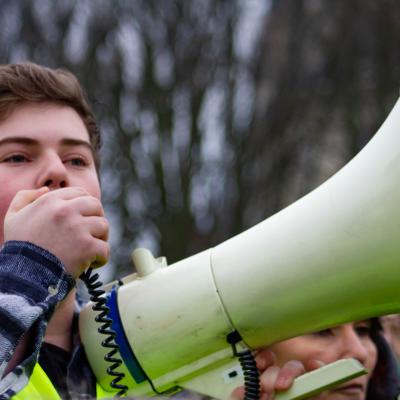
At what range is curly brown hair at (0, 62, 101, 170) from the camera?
7.03ft

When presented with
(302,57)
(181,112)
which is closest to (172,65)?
(181,112)

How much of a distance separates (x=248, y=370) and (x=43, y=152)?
0.60 meters

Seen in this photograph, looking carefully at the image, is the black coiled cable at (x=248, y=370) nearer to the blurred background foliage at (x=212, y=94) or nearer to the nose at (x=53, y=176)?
the nose at (x=53, y=176)

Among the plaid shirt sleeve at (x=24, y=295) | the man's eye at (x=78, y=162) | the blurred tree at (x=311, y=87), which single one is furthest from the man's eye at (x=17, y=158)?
the blurred tree at (x=311, y=87)

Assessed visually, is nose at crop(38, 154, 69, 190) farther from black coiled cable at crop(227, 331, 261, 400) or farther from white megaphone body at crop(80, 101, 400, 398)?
black coiled cable at crop(227, 331, 261, 400)

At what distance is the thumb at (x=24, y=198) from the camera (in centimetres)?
173

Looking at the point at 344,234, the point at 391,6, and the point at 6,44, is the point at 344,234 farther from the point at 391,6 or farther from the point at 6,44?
the point at 391,6

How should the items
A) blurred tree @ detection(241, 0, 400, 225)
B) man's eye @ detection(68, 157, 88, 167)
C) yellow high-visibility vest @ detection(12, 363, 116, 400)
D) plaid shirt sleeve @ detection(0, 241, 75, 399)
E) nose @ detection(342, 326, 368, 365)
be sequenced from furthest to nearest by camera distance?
blurred tree @ detection(241, 0, 400, 225), nose @ detection(342, 326, 368, 365), man's eye @ detection(68, 157, 88, 167), yellow high-visibility vest @ detection(12, 363, 116, 400), plaid shirt sleeve @ detection(0, 241, 75, 399)

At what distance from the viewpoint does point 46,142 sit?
6.64 feet

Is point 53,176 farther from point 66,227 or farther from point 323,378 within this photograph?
point 323,378

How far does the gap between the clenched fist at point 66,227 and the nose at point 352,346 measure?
2.82 feet

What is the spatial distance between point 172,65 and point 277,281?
657cm

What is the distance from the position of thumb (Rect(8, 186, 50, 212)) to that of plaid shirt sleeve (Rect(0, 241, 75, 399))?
109mm

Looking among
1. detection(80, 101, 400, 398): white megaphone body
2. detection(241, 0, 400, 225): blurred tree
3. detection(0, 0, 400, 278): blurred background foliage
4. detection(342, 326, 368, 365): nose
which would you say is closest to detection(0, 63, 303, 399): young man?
detection(80, 101, 400, 398): white megaphone body
